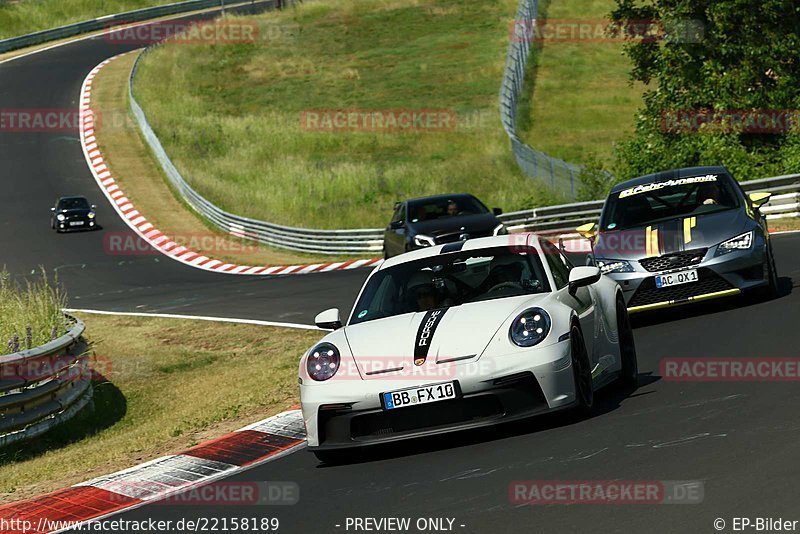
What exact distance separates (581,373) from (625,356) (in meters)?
1.47

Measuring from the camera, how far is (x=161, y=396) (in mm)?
14836

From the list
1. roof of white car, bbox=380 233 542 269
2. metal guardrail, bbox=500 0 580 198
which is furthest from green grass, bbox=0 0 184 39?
roof of white car, bbox=380 233 542 269

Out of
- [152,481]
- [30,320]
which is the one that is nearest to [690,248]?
[152,481]

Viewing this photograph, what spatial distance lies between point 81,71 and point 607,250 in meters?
56.6

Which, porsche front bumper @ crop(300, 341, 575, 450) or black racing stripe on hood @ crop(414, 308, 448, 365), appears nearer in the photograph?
porsche front bumper @ crop(300, 341, 575, 450)

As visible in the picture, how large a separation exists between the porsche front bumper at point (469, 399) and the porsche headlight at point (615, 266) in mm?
4999

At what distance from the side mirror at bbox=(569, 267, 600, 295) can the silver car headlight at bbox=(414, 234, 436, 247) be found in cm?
1211

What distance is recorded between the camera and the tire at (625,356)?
9.80 metres

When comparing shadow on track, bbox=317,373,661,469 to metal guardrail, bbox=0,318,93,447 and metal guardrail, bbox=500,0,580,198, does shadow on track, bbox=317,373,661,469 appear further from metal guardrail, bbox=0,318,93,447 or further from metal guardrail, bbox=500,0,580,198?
metal guardrail, bbox=500,0,580,198

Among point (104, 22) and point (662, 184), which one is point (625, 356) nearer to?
point (662, 184)

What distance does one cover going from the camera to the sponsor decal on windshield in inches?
549

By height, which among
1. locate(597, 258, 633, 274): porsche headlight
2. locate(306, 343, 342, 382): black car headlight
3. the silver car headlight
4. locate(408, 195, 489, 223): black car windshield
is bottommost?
the silver car headlight

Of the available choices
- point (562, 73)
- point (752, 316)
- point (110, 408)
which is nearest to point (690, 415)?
point (752, 316)

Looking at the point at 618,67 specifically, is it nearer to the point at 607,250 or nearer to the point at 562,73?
the point at 562,73
